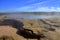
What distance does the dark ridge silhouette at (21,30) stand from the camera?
262 centimetres

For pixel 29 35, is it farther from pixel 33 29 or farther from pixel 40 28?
pixel 40 28

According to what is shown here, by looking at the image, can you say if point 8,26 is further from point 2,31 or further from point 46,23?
point 46,23

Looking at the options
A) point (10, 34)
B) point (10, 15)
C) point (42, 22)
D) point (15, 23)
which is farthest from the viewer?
point (10, 15)

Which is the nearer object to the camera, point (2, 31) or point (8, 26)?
point (2, 31)

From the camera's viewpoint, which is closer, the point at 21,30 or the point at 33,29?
the point at 33,29

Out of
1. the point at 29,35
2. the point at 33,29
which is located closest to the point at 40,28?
the point at 33,29

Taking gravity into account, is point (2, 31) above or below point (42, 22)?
below

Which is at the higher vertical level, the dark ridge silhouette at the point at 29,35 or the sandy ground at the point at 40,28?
the sandy ground at the point at 40,28

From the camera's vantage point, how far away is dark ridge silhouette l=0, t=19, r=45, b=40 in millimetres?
2619

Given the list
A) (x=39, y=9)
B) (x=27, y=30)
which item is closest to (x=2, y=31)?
(x=27, y=30)

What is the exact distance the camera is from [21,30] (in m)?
2.79

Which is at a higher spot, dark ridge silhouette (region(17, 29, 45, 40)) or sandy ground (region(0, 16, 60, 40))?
sandy ground (region(0, 16, 60, 40))

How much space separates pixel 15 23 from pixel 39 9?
0.64 metres

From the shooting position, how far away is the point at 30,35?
2654 mm
